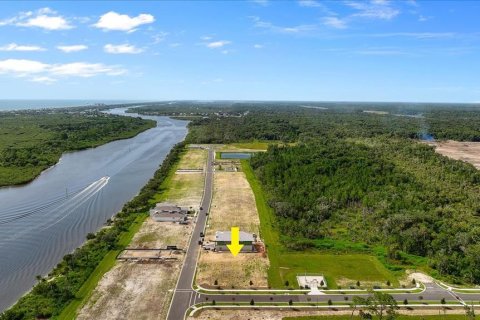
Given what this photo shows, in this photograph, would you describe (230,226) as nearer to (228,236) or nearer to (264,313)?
(228,236)

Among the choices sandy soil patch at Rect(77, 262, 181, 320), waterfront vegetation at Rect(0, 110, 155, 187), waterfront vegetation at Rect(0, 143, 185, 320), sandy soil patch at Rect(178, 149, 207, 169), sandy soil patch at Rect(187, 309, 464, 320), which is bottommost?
sandy soil patch at Rect(187, 309, 464, 320)

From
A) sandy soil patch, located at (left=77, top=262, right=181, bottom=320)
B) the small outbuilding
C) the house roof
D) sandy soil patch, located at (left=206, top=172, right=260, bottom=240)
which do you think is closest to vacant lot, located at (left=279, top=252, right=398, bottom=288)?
the small outbuilding

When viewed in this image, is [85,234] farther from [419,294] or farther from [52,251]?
[419,294]

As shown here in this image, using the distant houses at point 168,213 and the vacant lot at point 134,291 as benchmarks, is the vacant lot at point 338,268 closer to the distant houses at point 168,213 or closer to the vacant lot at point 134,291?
the vacant lot at point 134,291

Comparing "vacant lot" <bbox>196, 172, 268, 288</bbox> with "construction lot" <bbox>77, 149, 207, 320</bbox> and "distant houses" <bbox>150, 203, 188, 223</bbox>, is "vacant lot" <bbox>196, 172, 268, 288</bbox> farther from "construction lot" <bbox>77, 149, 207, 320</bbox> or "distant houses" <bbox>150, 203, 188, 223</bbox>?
"distant houses" <bbox>150, 203, 188, 223</bbox>

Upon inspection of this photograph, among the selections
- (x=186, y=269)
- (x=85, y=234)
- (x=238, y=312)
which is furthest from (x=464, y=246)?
(x=85, y=234)

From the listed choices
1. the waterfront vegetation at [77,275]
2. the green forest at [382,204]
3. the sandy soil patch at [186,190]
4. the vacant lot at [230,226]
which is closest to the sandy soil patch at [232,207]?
the vacant lot at [230,226]

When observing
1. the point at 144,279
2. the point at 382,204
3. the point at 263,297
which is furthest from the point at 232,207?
the point at 263,297
